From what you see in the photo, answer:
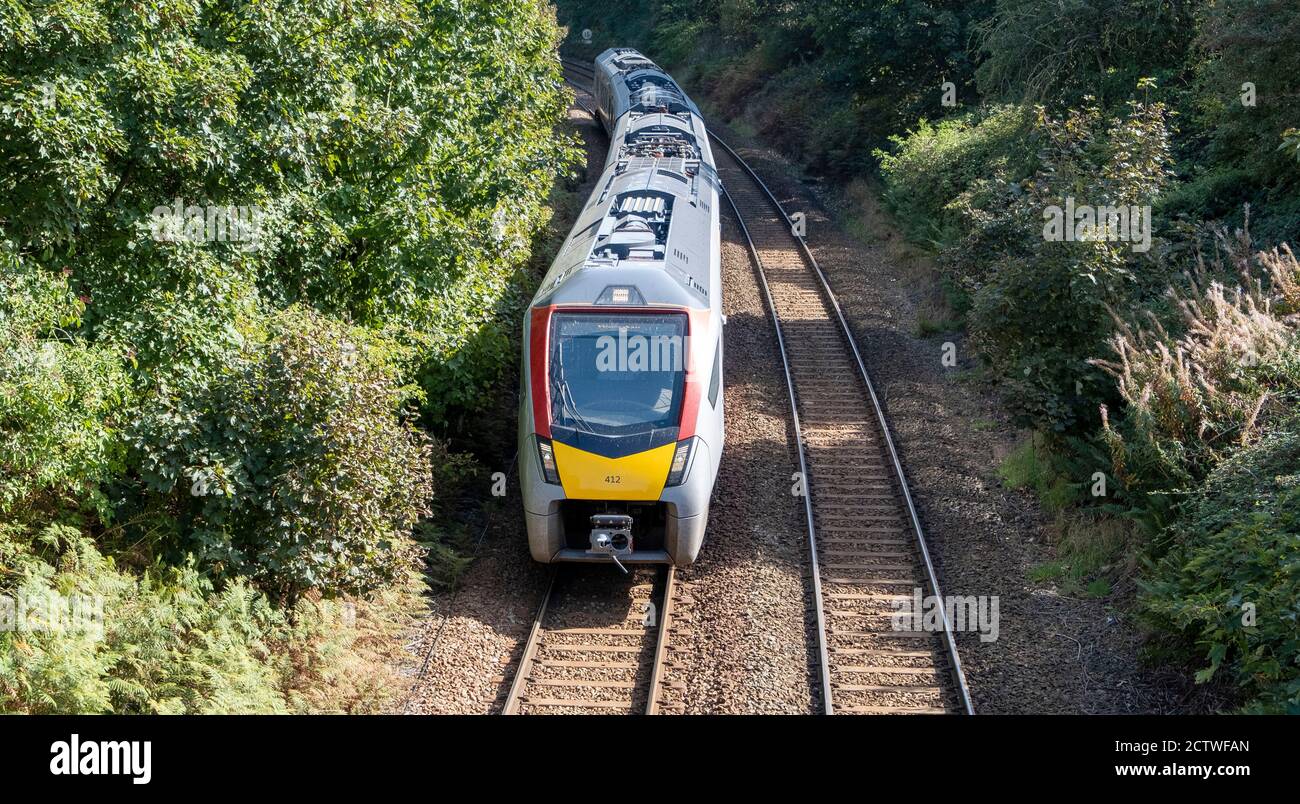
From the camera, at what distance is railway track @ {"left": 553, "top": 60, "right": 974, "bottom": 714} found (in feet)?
33.4

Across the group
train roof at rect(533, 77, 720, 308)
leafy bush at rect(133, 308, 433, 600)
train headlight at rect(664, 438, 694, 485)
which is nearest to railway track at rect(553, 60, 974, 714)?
train headlight at rect(664, 438, 694, 485)

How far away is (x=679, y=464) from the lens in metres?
11.2

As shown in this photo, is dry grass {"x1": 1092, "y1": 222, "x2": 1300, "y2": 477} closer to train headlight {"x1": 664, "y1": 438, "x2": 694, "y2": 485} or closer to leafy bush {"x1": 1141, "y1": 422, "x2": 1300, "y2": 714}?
leafy bush {"x1": 1141, "y1": 422, "x2": 1300, "y2": 714}

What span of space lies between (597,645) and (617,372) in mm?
3014

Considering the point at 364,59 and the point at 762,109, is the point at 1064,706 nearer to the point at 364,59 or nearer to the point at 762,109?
the point at 364,59

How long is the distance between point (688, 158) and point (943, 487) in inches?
339

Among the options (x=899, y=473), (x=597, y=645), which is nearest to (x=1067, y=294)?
(x=899, y=473)

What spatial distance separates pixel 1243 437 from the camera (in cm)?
1071

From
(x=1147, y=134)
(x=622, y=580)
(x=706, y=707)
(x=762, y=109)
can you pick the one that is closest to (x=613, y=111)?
(x=762, y=109)

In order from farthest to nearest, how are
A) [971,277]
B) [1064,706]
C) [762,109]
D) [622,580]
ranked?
1. [762,109]
2. [971,277]
3. [622,580]
4. [1064,706]

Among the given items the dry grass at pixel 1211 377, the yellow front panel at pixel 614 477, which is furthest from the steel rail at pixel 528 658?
the dry grass at pixel 1211 377

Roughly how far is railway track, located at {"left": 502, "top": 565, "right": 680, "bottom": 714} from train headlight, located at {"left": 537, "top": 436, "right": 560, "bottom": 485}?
1.43 m

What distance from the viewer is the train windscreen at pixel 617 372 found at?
1144 centimetres

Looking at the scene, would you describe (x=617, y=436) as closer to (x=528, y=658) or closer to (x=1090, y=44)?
(x=528, y=658)
